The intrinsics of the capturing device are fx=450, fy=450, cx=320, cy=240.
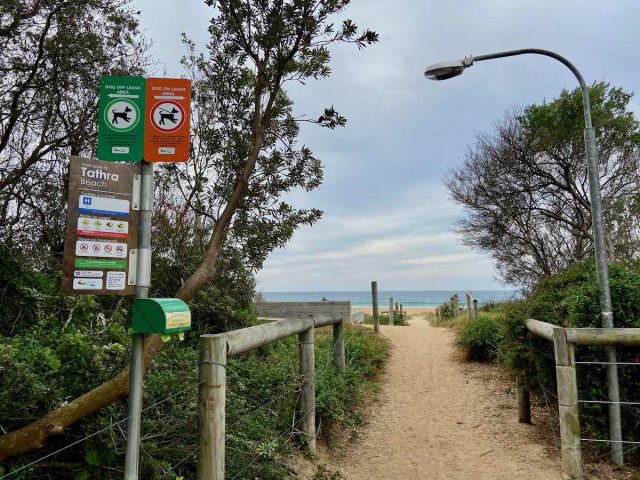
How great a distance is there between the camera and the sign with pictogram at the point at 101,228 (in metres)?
1.97

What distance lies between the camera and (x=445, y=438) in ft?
17.0

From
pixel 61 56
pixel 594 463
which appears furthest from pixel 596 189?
pixel 61 56

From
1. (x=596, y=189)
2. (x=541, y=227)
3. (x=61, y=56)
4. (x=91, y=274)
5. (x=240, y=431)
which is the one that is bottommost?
(x=240, y=431)

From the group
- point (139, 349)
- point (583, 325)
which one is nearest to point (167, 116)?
point (139, 349)

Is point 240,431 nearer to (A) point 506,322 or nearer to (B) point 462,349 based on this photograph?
(A) point 506,322

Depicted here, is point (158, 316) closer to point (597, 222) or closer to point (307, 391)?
point (307, 391)

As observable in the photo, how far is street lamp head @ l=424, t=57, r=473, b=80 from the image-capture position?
15.1 ft

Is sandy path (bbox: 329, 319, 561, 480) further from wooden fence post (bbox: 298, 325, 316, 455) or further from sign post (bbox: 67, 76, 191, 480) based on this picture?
sign post (bbox: 67, 76, 191, 480)

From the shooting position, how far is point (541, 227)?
52.8ft

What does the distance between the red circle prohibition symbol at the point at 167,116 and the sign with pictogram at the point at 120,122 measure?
65 millimetres

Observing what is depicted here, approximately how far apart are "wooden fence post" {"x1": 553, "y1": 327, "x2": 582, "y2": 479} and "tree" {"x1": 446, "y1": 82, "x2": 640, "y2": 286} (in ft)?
35.7

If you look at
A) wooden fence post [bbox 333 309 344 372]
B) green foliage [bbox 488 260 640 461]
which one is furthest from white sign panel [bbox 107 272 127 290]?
wooden fence post [bbox 333 309 344 372]

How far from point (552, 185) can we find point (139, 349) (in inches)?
612

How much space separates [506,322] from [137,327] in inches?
188
